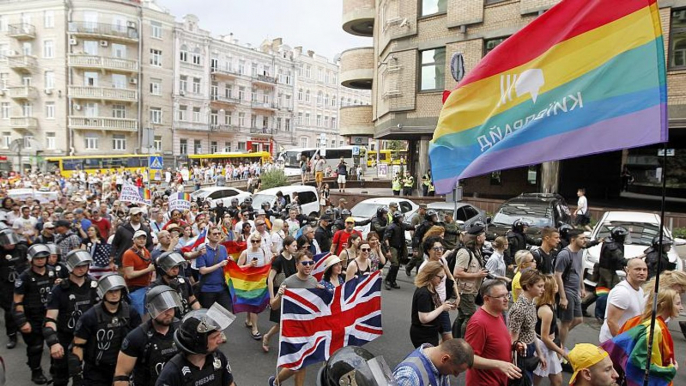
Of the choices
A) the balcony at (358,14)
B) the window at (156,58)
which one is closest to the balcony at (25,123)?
the window at (156,58)

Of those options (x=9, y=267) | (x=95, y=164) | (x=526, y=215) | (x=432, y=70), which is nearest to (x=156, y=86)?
(x=95, y=164)

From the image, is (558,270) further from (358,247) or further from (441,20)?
(441,20)

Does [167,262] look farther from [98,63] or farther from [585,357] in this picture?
[98,63]

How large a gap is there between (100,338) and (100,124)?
161 feet

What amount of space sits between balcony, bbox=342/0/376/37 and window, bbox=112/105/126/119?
2939 centimetres

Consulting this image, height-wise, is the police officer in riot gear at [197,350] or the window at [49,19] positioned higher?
the window at [49,19]

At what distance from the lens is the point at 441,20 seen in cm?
2133

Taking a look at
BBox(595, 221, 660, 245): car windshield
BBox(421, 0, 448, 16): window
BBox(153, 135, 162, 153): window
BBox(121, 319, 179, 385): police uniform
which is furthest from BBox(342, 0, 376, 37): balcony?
BBox(153, 135, 162, 153): window

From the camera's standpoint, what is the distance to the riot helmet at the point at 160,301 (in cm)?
379

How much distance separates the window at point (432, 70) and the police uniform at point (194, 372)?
19.9 metres

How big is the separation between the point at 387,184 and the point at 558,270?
94.1ft

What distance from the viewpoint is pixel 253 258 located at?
7.37 meters

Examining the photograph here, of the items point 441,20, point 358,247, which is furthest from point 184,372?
point 441,20

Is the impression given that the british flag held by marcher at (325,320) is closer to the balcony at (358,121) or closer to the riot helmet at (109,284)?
the riot helmet at (109,284)
